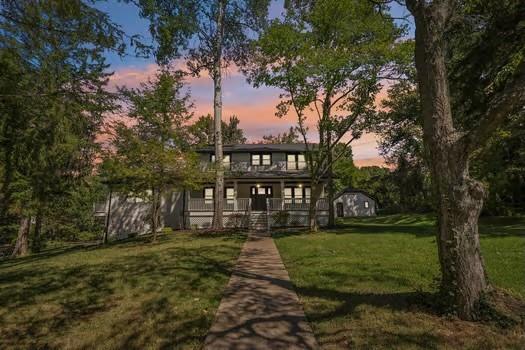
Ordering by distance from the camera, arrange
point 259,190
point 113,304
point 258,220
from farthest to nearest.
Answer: point 259,190, point 258,220, point 113,304

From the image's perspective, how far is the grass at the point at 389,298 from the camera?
3.90m

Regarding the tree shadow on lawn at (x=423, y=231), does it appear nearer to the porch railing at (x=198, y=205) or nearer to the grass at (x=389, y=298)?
the grass at (x=389, y=298)

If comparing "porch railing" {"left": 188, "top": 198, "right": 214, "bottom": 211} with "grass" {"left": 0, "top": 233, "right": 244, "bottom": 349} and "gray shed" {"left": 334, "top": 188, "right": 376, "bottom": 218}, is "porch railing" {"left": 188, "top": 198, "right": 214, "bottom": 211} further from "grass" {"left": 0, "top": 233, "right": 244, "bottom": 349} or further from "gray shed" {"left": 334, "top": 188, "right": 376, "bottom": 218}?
"gray shed" {"left": 334, "top": 188, "right": 376, "bottom": 218}

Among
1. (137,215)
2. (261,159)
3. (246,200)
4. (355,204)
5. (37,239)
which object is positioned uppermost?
(261,159)

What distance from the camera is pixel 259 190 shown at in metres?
28.5

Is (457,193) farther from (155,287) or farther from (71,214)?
(71,214)

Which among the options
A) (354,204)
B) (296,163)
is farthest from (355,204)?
(296,163)

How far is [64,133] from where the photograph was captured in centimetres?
561

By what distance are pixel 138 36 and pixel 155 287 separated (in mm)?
5050

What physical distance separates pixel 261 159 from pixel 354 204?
25417mm

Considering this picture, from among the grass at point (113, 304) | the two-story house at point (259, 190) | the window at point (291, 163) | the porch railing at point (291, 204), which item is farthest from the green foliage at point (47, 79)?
the window at point (291, 163)

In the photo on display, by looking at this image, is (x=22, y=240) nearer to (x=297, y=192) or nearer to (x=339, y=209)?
(x=297, y=192)

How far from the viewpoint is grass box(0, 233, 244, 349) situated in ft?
14.3

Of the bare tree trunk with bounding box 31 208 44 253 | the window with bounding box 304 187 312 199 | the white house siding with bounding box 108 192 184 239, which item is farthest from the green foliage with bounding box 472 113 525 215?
the bare tree trunk with bounding box 31 208 44 253
